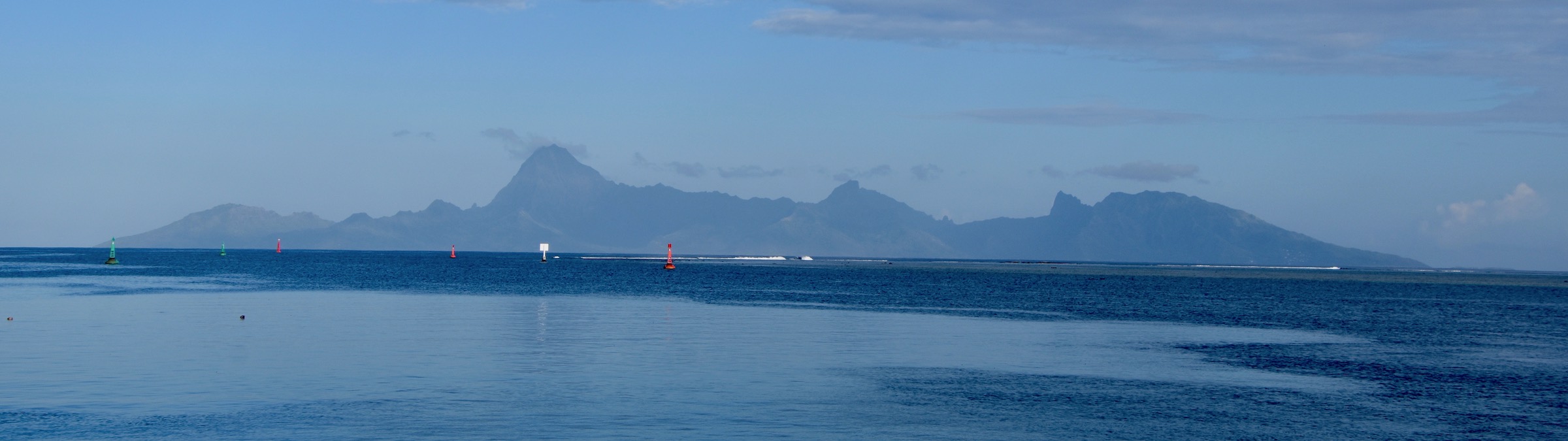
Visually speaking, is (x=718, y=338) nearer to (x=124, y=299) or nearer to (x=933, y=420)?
(x=933, y=420)

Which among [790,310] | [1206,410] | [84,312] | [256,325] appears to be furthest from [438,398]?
[790,310]

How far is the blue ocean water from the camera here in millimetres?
26422

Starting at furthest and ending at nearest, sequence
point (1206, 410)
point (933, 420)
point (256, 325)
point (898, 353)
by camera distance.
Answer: point (256, 325) < point (898, 353) < point (1206, 410) < point (933, 420)

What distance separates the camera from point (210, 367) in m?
35.7

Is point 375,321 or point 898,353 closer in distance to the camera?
point 898,353

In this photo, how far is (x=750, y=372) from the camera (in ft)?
120

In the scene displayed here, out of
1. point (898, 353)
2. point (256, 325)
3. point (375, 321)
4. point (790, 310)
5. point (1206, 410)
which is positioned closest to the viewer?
point (1206, 410)

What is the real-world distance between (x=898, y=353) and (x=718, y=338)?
8627mm

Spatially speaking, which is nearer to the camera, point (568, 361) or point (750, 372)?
point (750, 372)

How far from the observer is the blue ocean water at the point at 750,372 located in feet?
86.7

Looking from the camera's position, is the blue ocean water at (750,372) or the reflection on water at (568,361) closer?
the blue ocean water at (750,372)

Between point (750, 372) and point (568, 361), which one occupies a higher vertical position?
point (568, 361)

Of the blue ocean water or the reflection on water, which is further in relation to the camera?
the reflection on water

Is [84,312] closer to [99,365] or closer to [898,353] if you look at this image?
[99,365]
